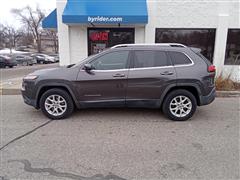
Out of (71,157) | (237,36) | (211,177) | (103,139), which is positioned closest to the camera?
(211,177)

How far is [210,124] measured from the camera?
4602 mm

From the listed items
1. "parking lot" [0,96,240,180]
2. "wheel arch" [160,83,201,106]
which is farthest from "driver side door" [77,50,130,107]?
"wheel arch" [160,83,201,106]

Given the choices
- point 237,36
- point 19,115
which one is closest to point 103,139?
Answer: point 19,115

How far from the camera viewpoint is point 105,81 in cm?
470

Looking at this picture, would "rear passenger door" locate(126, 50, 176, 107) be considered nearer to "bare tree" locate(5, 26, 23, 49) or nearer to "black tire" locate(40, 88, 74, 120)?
"black tire" locate(40, 88, 74, 120)

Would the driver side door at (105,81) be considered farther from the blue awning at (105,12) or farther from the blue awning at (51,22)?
the blue awning at (51,22)

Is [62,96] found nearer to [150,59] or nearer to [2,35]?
[150,59]

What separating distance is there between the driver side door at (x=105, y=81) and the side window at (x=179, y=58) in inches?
41.4

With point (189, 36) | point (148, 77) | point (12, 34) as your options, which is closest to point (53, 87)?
point (148, 77)

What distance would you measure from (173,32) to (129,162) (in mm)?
7327

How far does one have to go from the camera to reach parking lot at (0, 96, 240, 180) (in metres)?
2.88

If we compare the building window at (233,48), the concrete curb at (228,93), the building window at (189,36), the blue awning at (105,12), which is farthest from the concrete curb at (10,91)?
the building window at (233,48)

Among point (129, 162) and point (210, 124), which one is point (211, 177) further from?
point (210, 124)

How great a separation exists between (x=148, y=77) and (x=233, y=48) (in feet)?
21.1
